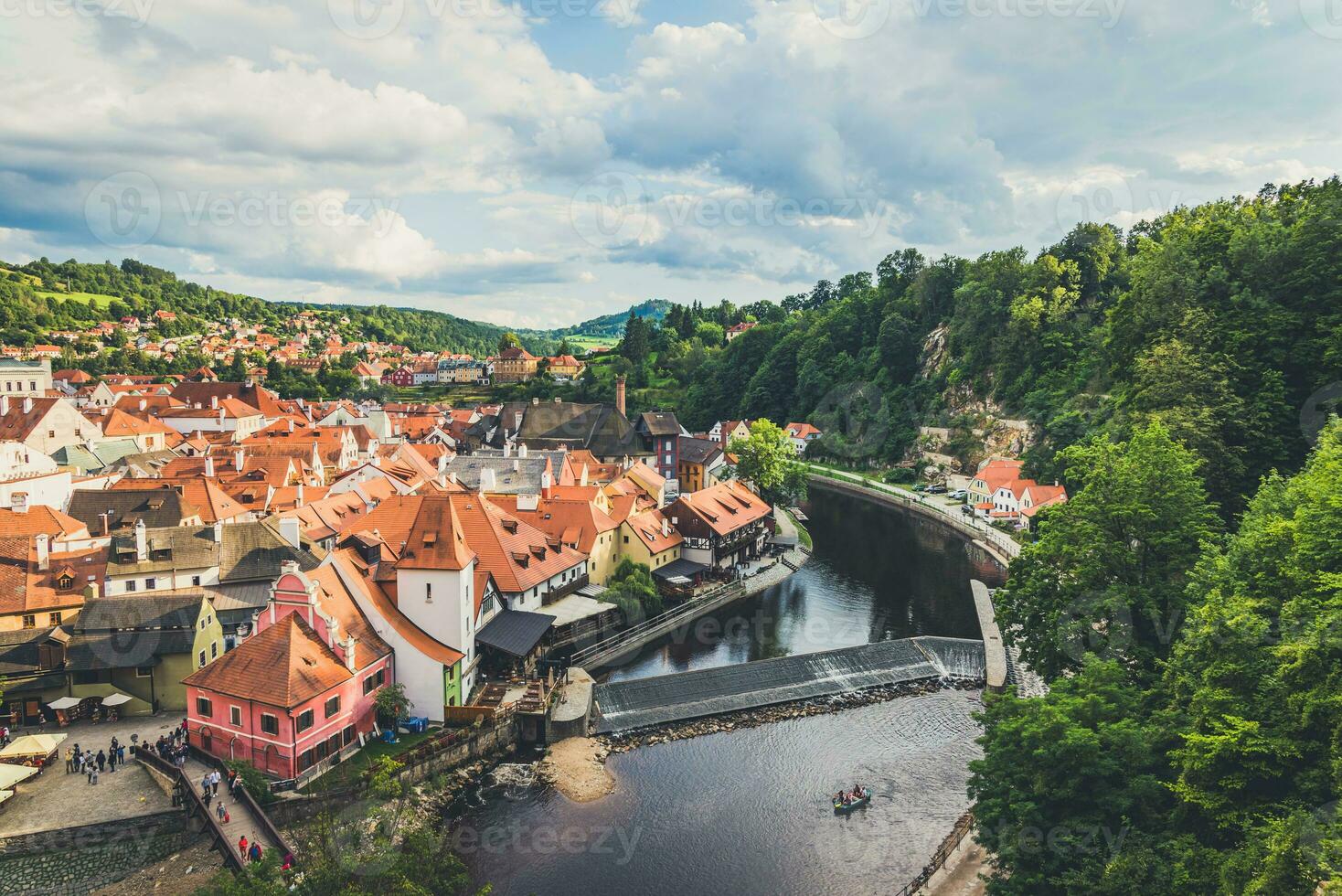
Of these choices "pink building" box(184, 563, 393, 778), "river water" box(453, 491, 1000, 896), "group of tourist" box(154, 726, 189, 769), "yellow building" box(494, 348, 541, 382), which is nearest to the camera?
"river water" box(453, 491, 1000, 896)

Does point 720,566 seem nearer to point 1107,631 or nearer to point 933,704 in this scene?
point 933,704

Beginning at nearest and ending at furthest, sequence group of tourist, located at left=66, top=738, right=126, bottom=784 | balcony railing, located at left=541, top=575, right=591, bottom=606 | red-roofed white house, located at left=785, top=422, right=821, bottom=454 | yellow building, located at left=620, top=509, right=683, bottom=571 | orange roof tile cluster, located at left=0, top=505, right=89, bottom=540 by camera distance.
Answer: group of tourist, located at left=66, top=738, right=126, bottom=784 → orange roof tile cluster, located at left=0, top=505, right=89, bottom=540 → balcony railing, located at left=541, top=575, right=591, bottom=606 → yellow building, located at left=620, top=509, right=683, bottom=571 → red-roofed white house, located at left=785, top=422, right=821, bottom=454

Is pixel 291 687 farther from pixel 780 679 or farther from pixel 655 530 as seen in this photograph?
pixel 655 530

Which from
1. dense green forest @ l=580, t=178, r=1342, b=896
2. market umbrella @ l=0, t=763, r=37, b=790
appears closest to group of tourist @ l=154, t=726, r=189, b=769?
market umbrella @ l=0, t=763, r=37, b=790

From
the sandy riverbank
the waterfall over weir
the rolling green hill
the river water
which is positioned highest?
the rolling green hill

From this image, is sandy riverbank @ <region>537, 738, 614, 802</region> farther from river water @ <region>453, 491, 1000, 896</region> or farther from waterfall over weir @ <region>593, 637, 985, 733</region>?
waterfall over weir @ <region>593, 637, 985, 733</region>

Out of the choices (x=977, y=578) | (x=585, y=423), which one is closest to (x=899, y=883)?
(x=977, y=578)
